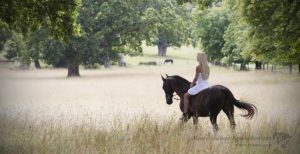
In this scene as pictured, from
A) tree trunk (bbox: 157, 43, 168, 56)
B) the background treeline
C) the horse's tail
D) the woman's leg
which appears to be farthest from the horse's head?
tree trunk (bbox: 157, 43, 168, 56)

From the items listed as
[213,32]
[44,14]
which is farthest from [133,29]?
[44,14]

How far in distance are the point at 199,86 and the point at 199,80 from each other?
0.16 m

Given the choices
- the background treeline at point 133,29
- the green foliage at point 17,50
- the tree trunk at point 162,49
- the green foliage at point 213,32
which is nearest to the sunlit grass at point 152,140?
the background treeline at point 133,29

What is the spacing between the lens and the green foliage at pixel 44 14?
631 inches

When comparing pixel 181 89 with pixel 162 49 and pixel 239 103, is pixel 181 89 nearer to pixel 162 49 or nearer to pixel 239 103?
pixel 239 103

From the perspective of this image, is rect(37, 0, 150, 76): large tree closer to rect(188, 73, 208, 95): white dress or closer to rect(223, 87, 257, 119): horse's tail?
rect(188, 73, 208, 95): white dress

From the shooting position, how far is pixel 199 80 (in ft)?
40.7

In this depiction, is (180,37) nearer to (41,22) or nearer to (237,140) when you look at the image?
(41,22)

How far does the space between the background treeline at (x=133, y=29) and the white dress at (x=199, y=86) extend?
19.5ft

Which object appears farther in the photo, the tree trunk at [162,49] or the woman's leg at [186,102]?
the tree trunk at [162,49]

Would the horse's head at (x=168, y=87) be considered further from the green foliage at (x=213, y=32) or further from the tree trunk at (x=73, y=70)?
the green foliage at (x=213, y=32)

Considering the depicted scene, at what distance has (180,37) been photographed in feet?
236

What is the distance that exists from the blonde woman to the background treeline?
19.1 feet

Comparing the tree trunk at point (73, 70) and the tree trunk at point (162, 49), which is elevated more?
the tree trunk at point (162, 49)
